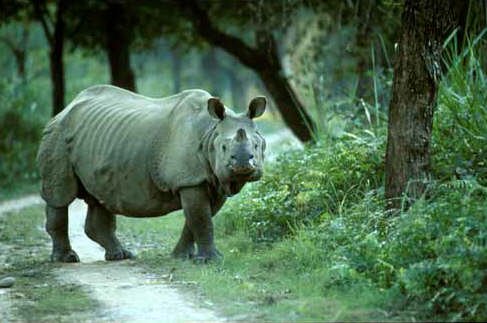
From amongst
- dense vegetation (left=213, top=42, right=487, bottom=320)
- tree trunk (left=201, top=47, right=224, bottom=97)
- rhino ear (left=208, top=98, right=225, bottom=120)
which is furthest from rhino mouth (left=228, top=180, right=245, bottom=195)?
tree trunk (left=201, top=47, right=224, bottom=97)

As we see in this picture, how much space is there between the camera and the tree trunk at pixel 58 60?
20.4 metres

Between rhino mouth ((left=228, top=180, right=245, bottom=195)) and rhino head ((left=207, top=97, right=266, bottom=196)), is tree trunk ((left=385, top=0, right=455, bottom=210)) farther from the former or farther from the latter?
rhino mouth ((left=228, top=180, right=245, bottom=195))

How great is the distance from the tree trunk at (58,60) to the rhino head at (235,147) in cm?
1202

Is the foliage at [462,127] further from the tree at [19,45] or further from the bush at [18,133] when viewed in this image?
the tree at [19,45]

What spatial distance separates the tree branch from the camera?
60.4ft

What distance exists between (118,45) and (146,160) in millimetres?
11472

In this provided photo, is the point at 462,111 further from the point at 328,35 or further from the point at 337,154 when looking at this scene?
the point at 328,35

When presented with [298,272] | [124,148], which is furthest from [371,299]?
[124,148]

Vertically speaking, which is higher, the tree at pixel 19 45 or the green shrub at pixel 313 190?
the tree at pixel 19 45

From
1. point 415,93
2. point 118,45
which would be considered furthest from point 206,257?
point 118,45

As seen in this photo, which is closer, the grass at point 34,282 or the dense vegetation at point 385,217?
the dense vegetation at point 385,217

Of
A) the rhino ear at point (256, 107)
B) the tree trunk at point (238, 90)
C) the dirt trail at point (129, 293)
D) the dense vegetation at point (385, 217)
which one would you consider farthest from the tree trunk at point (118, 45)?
the tree trunk at point (238, 90)

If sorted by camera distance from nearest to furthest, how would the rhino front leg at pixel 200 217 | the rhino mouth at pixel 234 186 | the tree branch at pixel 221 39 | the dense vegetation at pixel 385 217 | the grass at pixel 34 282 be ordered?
the dense vegetation at pixel 385 217 < the grass at pixel 34 282 < the rhino mouth at pixel 234 186 < the rhino front leg at pixel 200 217 < the tree branch at pixel 221 39

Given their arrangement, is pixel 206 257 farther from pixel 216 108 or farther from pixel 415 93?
pixel 415 93
